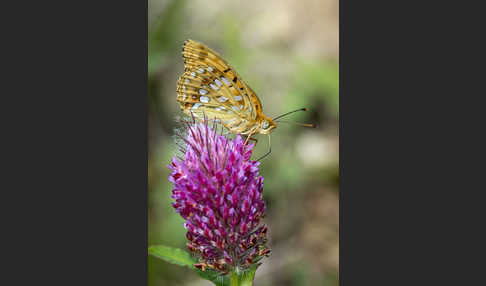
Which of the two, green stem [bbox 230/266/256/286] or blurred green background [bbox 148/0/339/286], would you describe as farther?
blurred green background [bbox 148/0/339/286]

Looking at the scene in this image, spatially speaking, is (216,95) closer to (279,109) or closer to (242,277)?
(279,109)

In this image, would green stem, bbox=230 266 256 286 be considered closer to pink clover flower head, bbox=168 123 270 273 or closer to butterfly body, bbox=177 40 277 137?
pink clover flower head, bbox=168 123 270 273

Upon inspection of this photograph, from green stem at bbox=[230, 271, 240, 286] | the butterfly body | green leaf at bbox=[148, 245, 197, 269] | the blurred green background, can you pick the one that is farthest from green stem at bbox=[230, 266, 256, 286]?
the butterfly body

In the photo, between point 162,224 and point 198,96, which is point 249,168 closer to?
point 198,96

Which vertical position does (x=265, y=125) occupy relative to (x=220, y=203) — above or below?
above

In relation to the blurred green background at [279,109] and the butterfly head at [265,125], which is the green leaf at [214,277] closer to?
the blurred green background at [279,109]

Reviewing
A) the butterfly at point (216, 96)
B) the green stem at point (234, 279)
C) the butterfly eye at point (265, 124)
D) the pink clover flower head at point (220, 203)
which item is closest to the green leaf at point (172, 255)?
the pink clover flower head at point (220, 203)

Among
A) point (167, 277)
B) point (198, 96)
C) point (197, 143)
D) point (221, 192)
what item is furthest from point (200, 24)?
point (167, 277)

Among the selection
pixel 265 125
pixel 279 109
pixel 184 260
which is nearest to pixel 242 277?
pixel 184 260
